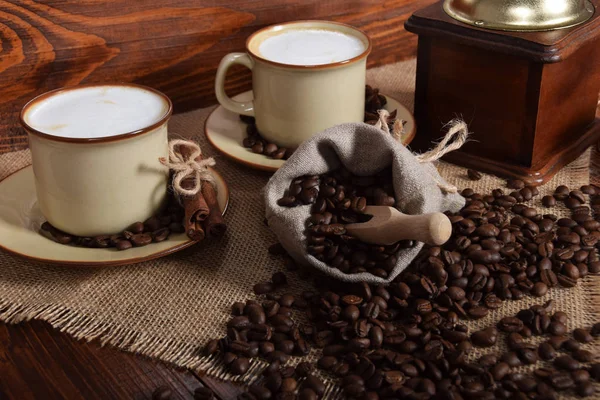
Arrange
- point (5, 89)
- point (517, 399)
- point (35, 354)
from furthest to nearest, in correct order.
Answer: point (5, 89)
point (35, 354)
point (517, 399)

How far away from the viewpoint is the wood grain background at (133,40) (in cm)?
156

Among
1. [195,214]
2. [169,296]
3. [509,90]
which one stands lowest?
[169,296]

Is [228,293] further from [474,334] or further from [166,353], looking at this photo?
[474,334]

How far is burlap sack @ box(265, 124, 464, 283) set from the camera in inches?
47.2

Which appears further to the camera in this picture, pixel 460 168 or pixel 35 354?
pixel 460 168

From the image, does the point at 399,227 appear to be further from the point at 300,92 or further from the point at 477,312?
the point at 300,92

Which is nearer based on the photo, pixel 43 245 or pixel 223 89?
pixel 43 245

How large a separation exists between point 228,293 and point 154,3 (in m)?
0.77

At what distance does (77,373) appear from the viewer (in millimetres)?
1065

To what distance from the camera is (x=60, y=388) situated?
103 cm

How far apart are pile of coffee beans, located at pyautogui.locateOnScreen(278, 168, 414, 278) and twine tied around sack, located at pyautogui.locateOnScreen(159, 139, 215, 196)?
0.17 meters

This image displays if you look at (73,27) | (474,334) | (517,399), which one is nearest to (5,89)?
(73,27)

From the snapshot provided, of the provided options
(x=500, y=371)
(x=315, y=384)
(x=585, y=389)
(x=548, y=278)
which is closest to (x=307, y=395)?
(x=315, y=384)

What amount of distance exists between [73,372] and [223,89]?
0.74 metres
